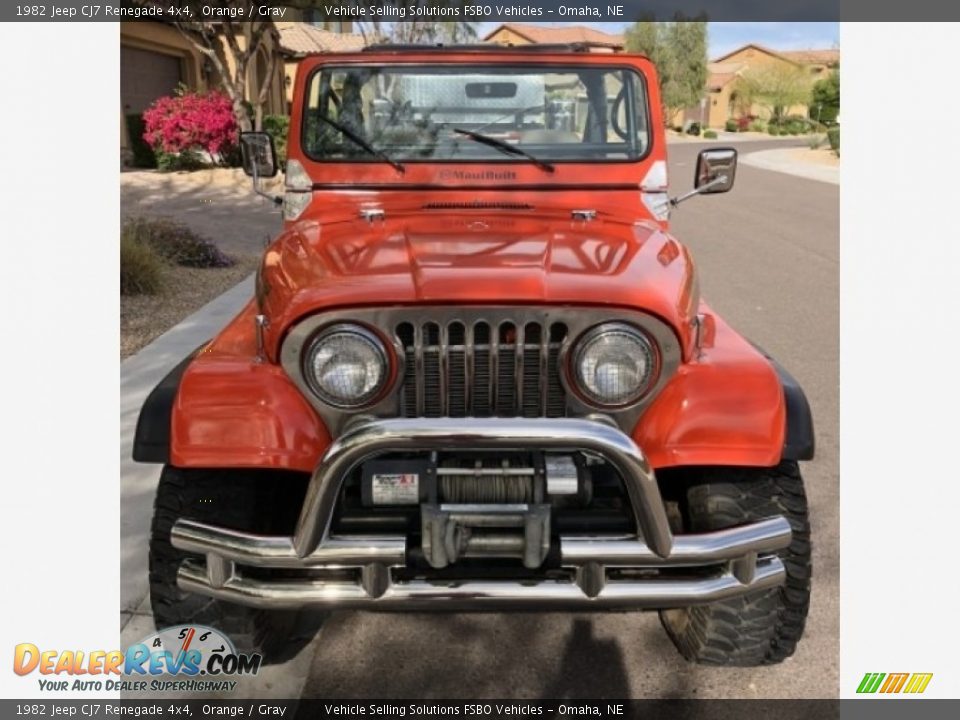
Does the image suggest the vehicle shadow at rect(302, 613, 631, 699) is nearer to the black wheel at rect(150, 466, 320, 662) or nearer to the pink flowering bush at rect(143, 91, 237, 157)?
the black wheel at rect(150, 466, 320, 662)

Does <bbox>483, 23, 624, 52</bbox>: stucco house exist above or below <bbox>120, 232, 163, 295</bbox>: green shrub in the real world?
above

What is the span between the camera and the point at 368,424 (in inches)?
76.3

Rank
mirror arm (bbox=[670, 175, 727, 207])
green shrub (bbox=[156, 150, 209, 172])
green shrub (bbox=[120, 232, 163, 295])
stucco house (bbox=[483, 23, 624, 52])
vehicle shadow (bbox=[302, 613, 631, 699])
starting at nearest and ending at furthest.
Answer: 1. vehicle shadow (bbox=[302, 613, 631, 699])
2. mirror arm (bbox=[670, 175, 727, 207])
3. green shrub (bbox=[120, 232, 163, 295])
4. green shrub (bbox=[156, 150, 209, 172])
5. stucco house (bbox=[483, 23, 624, 52])

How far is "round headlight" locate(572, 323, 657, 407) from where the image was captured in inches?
84.0

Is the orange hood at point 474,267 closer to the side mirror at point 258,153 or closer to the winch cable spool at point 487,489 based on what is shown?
the winch cable spool at point 487,489

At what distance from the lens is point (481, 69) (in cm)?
334

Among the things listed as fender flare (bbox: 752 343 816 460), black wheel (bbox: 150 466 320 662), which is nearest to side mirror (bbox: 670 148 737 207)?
fender flare (bbox: 752 343 816 460)

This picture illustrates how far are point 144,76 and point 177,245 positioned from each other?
44.3 ft

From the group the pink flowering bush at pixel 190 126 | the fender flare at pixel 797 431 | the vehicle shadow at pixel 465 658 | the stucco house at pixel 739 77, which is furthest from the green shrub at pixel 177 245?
the stucco house at pixel 739 77

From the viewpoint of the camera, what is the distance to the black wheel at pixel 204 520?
7.57 feet
